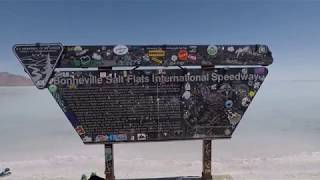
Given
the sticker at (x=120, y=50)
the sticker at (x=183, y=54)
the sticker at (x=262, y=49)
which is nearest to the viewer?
the sticker at (x=120, y=50)

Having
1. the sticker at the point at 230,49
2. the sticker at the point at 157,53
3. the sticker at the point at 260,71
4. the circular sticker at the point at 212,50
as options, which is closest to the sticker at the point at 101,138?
the sticker at the point at 157,53

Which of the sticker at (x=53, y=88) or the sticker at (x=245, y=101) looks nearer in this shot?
the sticker at (x=53, y=88)

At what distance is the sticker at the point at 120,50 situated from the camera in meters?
10.1

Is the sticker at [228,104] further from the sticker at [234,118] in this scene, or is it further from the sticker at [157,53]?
the sticker at [157,53]

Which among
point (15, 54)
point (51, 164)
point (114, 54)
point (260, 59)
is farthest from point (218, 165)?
point (15, 54)

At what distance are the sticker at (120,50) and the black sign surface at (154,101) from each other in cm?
46

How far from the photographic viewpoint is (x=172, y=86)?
10391mm

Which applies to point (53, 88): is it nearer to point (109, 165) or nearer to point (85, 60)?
point (85, 60)

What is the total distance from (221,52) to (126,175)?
717cm

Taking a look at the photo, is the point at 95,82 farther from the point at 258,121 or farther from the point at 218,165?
the point at 258,121

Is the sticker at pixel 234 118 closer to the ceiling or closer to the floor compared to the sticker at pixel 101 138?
closer to the ceiling

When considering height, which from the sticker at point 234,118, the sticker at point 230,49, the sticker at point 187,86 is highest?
the sticker at point 230,49

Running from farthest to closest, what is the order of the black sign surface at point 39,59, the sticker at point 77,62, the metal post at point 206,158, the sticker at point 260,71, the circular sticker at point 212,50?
the metal post at point 206,158
the sticker at point 260,71
the circular sticker at point 212,50
the sticker at point 77,62
the black sign surface at point 39,59

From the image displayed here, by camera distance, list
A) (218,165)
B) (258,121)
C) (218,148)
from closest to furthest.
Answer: (218,165) < (218,148) < (258,121)
